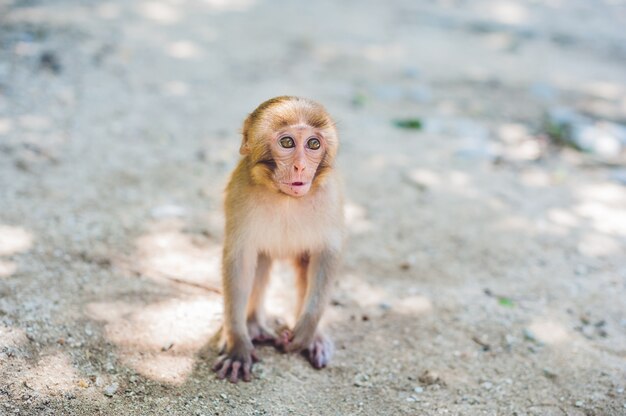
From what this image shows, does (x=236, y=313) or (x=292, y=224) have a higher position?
(x=292, y=224)

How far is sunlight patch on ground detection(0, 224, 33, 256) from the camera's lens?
4.21 meters

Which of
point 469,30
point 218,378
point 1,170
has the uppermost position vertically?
point 469,30

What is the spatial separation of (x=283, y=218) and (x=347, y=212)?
2196mm

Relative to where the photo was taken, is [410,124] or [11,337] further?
[410,124]

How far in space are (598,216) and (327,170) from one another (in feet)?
10.9

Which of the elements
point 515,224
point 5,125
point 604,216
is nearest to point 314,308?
point 515,224

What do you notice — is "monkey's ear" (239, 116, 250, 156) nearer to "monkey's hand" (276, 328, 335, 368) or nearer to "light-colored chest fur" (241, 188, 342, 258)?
"light-colored chest fur" (241, 188, 342, 258)

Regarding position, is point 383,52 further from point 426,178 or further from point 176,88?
point 426,178

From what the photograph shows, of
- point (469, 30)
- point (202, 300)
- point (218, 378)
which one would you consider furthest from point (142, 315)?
point (469, 30)

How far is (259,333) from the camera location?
3.86 m

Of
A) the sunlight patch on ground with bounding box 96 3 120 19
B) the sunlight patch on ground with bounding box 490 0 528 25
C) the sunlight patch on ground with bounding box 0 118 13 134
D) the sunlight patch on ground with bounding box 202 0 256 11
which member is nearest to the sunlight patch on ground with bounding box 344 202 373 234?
the sunlight patch on ground with bounding box 0 118 13 134

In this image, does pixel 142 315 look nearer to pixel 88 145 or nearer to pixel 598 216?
pixel 88 145

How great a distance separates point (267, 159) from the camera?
3.20 meters

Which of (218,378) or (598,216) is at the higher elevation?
(598,216)
